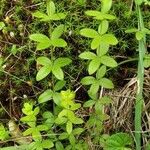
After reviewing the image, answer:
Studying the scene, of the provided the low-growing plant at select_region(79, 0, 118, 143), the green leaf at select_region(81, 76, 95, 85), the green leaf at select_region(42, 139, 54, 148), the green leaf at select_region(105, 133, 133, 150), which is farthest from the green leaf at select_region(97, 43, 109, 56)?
the green leaf at select_region(42, 139, 54, 148)

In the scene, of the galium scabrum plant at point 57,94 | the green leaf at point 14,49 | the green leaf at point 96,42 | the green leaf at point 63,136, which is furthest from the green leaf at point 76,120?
the green leaf at point 14,49

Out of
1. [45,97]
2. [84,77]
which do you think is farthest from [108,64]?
[45,97]

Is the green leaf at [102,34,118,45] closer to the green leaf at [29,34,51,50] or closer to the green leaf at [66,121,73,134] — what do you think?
the green leaf at [29,34,51,50]

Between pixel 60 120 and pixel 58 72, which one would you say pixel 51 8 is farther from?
pixel 60 120

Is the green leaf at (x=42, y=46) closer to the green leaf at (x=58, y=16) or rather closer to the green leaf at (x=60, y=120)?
the green leaf at (x=58, y=16)

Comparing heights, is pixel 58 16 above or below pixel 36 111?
above

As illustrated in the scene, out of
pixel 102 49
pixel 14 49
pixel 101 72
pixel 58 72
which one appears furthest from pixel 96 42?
pixel 14 49
